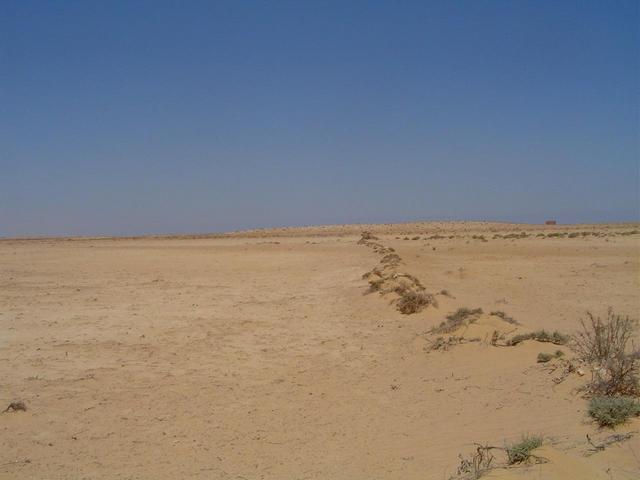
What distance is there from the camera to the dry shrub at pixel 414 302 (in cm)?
1498

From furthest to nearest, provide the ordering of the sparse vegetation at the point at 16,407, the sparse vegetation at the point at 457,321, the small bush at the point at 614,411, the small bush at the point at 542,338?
1. the sparse vegetation at the point at 457,321
2. the small bush at the point at 542,338
3. the sparse vegetation at the point at 16,407
4. the small bush at the point at 614,411

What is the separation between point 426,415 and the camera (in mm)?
7914

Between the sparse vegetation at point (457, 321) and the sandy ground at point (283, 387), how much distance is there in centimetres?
40

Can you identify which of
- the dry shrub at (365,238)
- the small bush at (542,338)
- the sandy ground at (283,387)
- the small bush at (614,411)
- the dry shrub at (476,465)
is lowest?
the sandy ground at (283,387)

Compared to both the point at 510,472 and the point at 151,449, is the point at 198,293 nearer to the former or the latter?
the point at 151,449

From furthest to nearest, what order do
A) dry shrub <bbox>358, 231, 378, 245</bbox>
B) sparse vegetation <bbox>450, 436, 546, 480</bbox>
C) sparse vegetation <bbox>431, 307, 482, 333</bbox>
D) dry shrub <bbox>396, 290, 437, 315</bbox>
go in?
dry shrub <bbox>358, 231, 378, 245</bbox>
dry shrub <bbox>396, 290, 437, 315</bbox>
sparse vegetation <bbox>431, 307, 482, 333</bbox>
sparse vegetation <bbox>450, 436, 546, 480</bbox>

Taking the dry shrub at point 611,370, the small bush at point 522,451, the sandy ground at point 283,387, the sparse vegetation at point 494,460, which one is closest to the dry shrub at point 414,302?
the sandy ground at point 283,387

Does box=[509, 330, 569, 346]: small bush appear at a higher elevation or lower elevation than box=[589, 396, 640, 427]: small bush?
lower

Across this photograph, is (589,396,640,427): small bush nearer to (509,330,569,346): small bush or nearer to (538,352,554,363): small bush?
(538,352,554,363): small bush

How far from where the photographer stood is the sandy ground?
6.61 meters

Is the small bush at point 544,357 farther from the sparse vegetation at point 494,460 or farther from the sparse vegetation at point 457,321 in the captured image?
the sparse vegetation at point 494,460

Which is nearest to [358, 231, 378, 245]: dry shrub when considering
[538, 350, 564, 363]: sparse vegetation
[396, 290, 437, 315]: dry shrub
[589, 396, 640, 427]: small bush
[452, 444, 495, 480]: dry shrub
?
[396, 290, 437, 315]: dry shrub

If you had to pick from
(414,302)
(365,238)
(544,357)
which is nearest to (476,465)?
(544,357)

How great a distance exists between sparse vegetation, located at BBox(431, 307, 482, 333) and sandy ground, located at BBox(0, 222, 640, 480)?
40 cm
